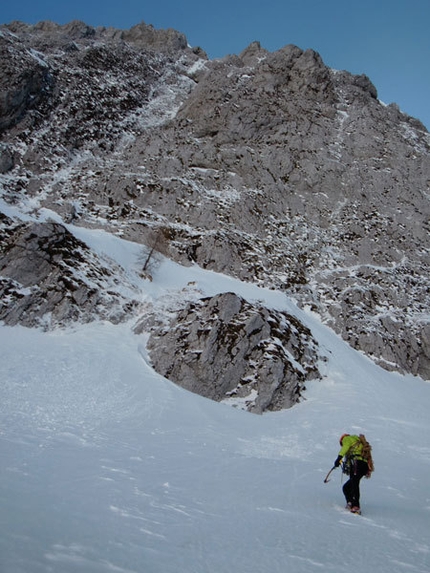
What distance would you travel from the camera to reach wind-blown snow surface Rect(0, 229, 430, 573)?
487 cm

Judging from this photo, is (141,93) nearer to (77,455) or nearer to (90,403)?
(90,403)

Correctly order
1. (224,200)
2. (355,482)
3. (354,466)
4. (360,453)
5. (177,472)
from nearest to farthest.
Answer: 1. (355,482)
2. (354,466)
3. (360,453)
4. (177,472)
5. (224,200)

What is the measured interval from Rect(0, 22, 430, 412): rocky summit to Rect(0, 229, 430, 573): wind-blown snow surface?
322 cm

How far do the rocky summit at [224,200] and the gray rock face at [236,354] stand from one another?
0.10 meters

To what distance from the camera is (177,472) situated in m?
9.38

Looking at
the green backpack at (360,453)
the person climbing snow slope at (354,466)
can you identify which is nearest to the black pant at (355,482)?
the person climbing snow slope at (354,466)

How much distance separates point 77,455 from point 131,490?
8.53ft

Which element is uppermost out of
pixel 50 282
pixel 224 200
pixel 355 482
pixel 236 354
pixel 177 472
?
pixel 224 200

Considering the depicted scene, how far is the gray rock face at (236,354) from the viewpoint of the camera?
2098cm

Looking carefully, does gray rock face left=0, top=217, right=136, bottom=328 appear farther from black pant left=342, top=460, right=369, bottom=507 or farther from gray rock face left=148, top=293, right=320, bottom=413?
black pant left=342, top=460, right=369, bottom=507

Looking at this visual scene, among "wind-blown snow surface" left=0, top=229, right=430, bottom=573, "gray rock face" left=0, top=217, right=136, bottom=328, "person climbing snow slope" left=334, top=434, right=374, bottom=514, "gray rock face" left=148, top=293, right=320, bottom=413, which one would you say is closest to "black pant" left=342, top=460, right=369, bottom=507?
"person climbing snow slope" left=334, top=434, right=374, bottom=514

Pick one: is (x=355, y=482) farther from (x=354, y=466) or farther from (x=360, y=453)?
(x=360, y=453)

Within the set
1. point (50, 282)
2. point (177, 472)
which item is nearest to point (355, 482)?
point (177, 472)

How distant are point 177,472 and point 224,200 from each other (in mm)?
37038
